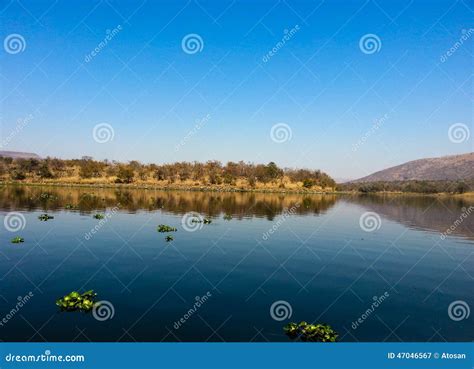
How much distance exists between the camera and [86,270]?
68.1 ft

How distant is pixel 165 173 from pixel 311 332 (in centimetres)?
14654

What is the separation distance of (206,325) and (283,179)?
525 ft

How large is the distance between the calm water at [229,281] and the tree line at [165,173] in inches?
4607

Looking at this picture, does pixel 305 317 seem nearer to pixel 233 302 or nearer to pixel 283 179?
pixel 233 302

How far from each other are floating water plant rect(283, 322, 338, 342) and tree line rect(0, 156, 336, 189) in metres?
137

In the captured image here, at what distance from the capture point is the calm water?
46.4ft

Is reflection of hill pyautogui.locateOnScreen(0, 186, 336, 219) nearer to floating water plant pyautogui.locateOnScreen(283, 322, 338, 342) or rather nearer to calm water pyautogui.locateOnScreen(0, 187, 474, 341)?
calm water pyautogui.locateOnScreen(0, 187, 474, 341)

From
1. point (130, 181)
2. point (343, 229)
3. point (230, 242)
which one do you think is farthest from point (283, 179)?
point (230, 242)

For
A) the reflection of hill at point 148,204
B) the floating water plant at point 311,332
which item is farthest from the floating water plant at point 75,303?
the reflection of hill at point 148,204

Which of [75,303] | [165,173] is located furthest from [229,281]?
[165,173]

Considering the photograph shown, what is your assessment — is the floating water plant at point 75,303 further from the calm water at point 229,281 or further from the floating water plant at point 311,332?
the floating water plant at point 311,332

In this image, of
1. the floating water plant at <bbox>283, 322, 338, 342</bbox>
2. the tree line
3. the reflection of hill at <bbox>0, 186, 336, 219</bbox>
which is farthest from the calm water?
the tree line

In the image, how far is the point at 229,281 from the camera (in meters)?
20.0

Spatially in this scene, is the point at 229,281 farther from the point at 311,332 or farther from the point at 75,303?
the point at 75,303
